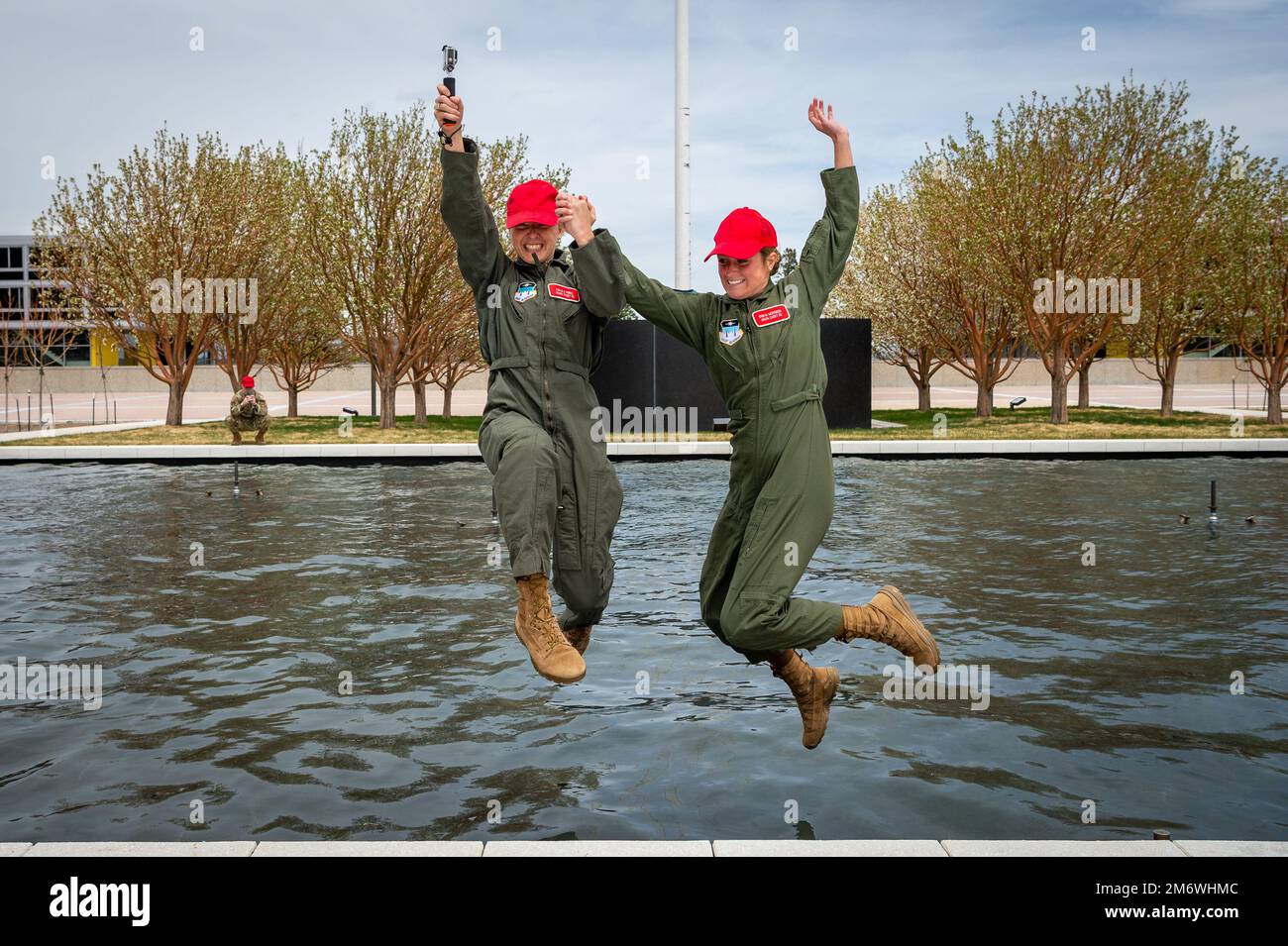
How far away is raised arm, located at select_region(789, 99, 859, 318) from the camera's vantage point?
5430 millimetres

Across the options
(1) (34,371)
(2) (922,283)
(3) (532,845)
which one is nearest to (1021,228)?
(2) (922,283)

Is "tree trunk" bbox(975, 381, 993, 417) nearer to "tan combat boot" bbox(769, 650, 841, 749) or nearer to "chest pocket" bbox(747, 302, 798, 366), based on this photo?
"tan combat boot" bbox(769, 650, 841, 749)

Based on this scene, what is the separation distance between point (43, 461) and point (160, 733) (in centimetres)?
1820

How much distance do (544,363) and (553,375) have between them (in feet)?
0.22

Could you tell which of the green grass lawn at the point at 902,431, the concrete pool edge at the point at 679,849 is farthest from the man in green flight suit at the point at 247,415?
the concrete pool edge at the point at 679,849

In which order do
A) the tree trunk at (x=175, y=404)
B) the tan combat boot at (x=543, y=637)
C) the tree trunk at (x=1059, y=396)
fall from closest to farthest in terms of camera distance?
the tan combat boot at (x=543, y=637), the tree trunk at (x=1059, y=396), the tree trunk at (x=175, y=404)

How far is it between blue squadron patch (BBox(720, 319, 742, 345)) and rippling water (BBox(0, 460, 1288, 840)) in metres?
1.94

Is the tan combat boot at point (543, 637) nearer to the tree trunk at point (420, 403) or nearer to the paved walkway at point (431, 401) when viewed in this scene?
the tree trunk at point (420, 403)

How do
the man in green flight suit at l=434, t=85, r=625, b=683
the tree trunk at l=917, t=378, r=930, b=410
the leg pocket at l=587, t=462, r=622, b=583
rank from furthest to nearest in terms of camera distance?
the tree trunk at l=917, t=378, r=930, b=410 → the leg pocket at l=587, t=462, r=622, b=583 → the man in green flight suit at l=434, t=85, r=625, b=683

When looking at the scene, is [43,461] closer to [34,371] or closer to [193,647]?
[193,647]

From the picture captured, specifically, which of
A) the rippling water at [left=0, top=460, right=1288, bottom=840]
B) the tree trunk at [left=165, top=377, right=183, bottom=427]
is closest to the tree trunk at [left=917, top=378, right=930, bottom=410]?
the tree trunk at [left=165, top=377, right=183, bottom=427]

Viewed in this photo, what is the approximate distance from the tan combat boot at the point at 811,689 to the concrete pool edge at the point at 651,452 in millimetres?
17164

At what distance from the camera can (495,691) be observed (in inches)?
298

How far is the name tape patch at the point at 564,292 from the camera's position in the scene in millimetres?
5070
